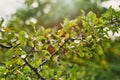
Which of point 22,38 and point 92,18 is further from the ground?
point 92,18

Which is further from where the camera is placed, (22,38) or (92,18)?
(92,18)

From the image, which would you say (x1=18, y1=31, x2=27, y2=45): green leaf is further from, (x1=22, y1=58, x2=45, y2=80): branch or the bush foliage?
(x1=22, y1=58, x2=45, y2=80): branch

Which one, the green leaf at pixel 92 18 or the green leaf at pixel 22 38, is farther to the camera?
the green leaf at pixel 92 18

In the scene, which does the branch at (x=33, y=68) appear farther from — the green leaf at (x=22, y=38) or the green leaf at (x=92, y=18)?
the green leaf at (x=92, y=18)

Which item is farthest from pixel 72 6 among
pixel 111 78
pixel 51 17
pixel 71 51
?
pixel 71 51

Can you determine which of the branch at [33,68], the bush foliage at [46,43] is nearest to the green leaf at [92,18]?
the bush foliage at [46,43]

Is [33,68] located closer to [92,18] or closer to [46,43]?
[46,43]

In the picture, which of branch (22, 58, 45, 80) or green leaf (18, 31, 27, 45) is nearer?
green leaf (18, 31, 27, 45)

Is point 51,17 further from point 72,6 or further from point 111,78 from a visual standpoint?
point 111,78

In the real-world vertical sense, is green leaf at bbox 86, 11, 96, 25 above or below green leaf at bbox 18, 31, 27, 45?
above

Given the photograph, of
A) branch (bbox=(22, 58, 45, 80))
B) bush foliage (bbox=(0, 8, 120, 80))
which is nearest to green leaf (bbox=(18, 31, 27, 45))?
bush foliage (bbox=(0, 8, 120, 80))

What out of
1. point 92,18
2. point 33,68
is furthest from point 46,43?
point 92,18
